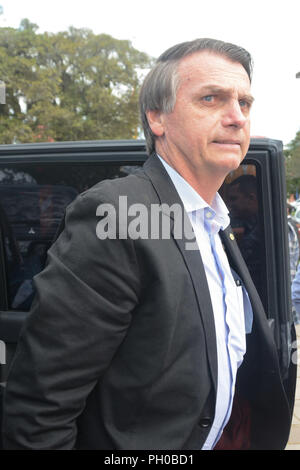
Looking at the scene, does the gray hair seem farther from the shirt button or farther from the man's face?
the shirt button

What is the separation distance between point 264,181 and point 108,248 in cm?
111

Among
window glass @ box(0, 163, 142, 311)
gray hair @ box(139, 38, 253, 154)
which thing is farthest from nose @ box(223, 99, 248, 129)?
window glass @ box(0, 163, 142, 311)

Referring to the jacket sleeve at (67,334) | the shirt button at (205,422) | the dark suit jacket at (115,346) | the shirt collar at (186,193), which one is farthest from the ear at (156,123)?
the shirt button at (205,422)

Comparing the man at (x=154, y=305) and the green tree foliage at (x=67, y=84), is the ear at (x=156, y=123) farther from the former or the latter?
the green tree foliage at (x=67, y=84)

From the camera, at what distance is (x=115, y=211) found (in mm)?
1124

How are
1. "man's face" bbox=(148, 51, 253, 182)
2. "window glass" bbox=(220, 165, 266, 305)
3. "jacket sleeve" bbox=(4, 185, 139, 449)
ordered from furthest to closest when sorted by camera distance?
"window glass" bbox=(220, 165, 266, 305) < "man's face" bbox=(148, 51, 253, 182) < "jacket sleeve" bbox=(4, 185, 139, 449)

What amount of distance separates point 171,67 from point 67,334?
837mm

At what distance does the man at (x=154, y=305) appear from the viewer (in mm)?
1071

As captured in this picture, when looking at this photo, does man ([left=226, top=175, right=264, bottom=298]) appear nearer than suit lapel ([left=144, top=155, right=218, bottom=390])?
No

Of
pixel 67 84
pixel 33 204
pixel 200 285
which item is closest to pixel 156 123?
pixel 200 285

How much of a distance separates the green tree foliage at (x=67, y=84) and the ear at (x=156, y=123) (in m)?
20.3

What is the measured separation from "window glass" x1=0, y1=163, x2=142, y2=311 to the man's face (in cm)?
75

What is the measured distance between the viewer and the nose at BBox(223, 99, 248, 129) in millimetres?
1346
